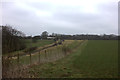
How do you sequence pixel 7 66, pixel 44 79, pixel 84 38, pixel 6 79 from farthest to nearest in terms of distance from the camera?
1. pixel 84 38
2. pixel 44 79
3. pixel 7 66
4. pixel 6 79

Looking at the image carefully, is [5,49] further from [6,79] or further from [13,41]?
[6,79]

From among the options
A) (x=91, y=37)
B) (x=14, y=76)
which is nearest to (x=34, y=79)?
(x=14, y=76)

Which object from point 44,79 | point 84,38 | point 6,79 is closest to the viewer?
point 6,79

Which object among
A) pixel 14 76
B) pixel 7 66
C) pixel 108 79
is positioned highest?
pixel 7 66

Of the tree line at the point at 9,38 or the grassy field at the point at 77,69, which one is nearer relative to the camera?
the tree line at the point at 9,38

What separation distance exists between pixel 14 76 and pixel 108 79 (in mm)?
4605

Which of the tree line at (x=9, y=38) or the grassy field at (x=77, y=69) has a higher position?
the tree line at (x=9, y=38)

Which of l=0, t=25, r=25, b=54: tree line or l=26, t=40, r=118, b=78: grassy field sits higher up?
l=0, t=25, r=25, b=54: tree line

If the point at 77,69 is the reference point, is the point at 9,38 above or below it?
above

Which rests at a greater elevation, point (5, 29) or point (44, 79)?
point (5, 29)

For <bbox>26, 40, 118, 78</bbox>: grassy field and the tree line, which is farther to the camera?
<bbox>26, 40, 118, 78</bbox>: grassy field

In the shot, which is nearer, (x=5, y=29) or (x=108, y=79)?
(x=5, y=29)

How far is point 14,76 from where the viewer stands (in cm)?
589

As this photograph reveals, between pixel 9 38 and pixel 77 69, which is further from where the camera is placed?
pixel 77 69
